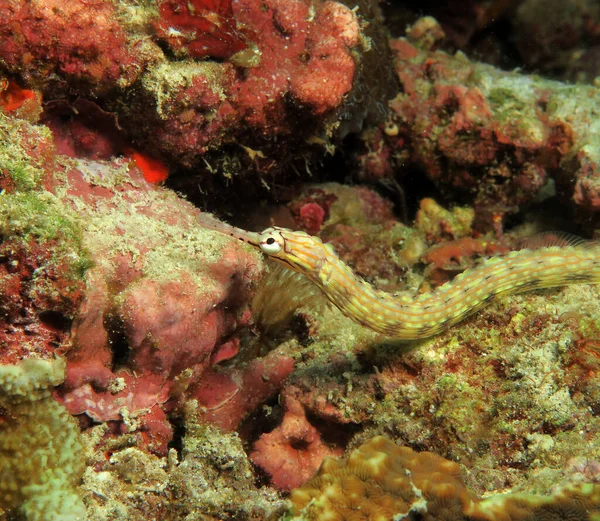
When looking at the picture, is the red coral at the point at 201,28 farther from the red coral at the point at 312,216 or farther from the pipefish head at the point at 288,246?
the red coral at the point at 312,216

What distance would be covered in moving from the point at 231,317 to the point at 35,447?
6.68ft

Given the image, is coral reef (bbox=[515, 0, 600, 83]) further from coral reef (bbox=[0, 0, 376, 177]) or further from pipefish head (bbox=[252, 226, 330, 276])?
pipefish head (bbox=[252, 226, 330, 276])

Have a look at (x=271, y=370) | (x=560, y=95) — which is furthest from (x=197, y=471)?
(x=560, y=95)

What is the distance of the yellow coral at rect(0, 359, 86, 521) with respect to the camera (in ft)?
9.73

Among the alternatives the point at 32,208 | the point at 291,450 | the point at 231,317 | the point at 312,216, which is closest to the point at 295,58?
the point at 312,216

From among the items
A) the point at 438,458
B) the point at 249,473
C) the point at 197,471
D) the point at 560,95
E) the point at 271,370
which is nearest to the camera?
the point at 438,458

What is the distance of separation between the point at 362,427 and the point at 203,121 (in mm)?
3621

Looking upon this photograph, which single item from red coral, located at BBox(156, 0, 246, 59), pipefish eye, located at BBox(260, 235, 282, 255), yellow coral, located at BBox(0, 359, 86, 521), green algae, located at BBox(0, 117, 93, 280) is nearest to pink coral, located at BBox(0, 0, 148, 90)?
red coral, located at BBox(156, 0, 246, 59)

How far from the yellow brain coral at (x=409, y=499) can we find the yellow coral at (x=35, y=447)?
5.49 ft

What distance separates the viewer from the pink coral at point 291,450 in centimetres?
436

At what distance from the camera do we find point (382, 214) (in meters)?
7.33

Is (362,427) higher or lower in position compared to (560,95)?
lower

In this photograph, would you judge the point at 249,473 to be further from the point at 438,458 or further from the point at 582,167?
the point at 582,167

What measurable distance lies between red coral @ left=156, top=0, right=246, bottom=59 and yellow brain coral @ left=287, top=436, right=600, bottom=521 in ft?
13.1
